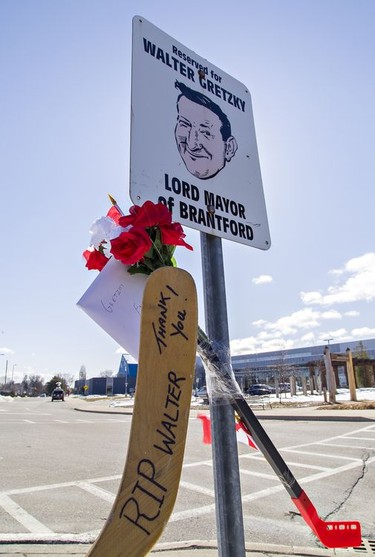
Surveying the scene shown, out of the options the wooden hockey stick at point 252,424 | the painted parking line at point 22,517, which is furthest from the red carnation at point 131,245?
the painted parking line at point 22,517

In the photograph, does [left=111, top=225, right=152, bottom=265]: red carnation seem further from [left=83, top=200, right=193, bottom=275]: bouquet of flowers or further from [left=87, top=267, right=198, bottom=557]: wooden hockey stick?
[left=87, top=267, right=198, bottom=557]: wooden hockey stick

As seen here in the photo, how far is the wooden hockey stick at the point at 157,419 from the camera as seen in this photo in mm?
783

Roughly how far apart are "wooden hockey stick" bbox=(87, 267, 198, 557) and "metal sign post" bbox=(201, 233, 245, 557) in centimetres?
38

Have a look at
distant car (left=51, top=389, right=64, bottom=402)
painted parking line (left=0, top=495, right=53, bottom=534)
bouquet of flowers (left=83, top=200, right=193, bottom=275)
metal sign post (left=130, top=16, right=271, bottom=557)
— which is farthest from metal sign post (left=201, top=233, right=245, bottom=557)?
distant car (left=51, top=389, right=64, bottom=402)

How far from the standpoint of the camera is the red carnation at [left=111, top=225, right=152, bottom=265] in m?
1.11

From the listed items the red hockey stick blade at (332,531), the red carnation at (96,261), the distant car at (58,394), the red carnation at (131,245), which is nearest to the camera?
the red carnation at (131,245)

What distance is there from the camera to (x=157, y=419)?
2.92ft

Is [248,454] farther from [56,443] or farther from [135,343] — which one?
[135,343]

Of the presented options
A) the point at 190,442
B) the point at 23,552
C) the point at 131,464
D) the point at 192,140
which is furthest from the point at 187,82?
the point at 190,442

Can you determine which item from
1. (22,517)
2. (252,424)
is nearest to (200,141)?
(252,424)

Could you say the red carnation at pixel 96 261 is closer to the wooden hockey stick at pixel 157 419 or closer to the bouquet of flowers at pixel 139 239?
the bouquet of flowers at pixel 139 239

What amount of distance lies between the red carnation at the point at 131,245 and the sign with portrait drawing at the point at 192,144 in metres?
0.17

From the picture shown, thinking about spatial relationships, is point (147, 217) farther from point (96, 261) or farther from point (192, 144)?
point (192, 144)

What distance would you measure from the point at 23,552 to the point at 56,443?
23.1 feet
